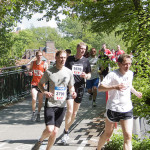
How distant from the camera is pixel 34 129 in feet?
25.5

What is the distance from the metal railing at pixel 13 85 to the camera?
11.4 m

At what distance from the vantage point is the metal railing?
11.4m

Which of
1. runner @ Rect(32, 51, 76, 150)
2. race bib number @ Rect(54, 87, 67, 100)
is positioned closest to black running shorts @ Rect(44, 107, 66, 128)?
runner @ Rect(32, 51, 76, 150)

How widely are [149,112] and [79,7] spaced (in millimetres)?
6686

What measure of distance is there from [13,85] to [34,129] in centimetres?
491

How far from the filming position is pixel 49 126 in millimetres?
5109

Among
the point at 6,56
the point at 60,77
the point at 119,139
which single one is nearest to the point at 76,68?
the point at 60,77

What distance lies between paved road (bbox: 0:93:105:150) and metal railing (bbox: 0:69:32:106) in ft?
2.03

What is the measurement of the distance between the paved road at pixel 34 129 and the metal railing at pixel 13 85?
0.62m

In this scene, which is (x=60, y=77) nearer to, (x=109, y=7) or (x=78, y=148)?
(x=78, y=148)

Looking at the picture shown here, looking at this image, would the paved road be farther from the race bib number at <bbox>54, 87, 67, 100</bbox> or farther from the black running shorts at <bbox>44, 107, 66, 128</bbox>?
the race bib number at <bbox>54, 87, 67, 100</bbox>

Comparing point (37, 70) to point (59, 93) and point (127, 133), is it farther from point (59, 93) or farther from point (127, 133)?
point (127, 133)

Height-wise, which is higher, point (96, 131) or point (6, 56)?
point (6, 56)

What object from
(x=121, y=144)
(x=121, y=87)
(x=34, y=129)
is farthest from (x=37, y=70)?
(x=121, y=87)
